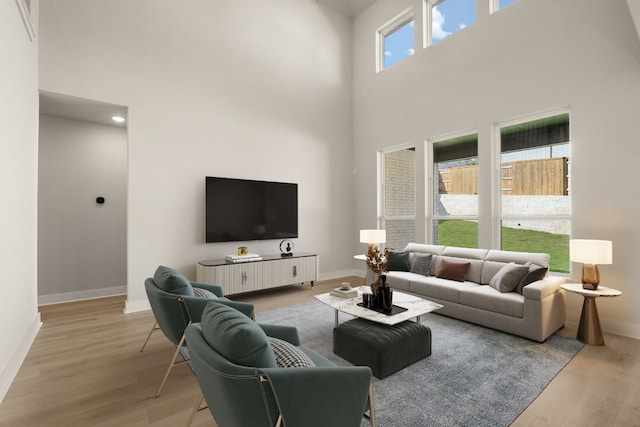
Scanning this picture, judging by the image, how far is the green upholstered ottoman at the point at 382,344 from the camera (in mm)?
2476

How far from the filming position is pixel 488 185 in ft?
15.3

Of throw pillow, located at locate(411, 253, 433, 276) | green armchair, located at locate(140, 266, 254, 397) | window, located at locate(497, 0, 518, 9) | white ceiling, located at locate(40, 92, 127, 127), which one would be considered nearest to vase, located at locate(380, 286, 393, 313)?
green armchair, located at locate(140, 266, 254, 397)

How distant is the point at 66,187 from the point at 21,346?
2.76m

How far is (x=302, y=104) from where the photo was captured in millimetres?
6082

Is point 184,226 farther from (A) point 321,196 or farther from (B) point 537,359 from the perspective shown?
(B) point 537,359

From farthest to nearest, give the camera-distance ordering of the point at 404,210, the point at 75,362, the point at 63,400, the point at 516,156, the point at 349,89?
1. the point at 349,89
2. the point at 404,210
3. the point at 516,156
4. the point at 75,362
5. the point at 63,400

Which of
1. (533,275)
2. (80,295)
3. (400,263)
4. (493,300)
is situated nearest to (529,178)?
(533,275)

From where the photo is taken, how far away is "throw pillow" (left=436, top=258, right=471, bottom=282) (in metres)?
4.19

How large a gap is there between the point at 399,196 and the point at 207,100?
149 inches

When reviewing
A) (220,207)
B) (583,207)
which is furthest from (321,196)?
(583,207)

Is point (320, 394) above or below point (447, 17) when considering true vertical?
below

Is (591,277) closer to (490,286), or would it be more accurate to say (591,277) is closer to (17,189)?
(490,286)

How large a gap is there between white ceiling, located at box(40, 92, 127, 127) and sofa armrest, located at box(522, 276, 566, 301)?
5.42 meters

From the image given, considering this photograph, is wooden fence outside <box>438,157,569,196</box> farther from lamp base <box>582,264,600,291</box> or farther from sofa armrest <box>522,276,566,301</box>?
sofa armrest <box>522,276,566,301</box>
